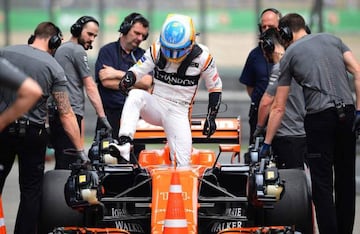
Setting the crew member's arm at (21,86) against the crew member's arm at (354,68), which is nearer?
the crew member's arm at (21,86)

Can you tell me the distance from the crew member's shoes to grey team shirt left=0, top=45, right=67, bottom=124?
962mm

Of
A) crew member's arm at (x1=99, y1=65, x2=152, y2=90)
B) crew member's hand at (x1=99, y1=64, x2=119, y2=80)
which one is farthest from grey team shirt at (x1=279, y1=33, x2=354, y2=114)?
crew member's hand at (x1=99, y1=64, x2=119, y2=80)

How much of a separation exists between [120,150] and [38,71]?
112cm

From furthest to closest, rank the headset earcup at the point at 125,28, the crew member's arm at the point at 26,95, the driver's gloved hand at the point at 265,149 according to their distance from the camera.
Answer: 1. the headset earcup at the point at 125,28
2. the driver's gloved hand at the point at 265,149
3. the crew member's arm at the point at 26,95

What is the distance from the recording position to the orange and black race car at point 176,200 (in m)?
9.07

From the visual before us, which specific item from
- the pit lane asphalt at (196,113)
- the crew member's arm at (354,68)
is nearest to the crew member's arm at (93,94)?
the pit lane asphalt at (196,113)

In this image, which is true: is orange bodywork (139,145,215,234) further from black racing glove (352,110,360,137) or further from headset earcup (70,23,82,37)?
headset earcup (70,23,82,37)

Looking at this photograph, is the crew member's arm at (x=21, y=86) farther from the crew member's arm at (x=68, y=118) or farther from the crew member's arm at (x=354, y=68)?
the crew member's arm at (x=354, y=68)

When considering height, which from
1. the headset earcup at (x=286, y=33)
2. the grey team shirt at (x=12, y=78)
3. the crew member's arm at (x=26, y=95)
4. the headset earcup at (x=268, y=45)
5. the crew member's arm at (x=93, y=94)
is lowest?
the crew member's arm at (x=93, y=94)

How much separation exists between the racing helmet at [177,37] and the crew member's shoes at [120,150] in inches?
34.4

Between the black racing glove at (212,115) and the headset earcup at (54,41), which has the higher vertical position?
the headset earcup at (54,41)

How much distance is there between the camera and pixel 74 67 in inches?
476

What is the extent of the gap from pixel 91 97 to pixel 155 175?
109 inches

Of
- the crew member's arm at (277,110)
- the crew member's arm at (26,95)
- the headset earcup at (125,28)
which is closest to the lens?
the crew member's arm at (26,95)
